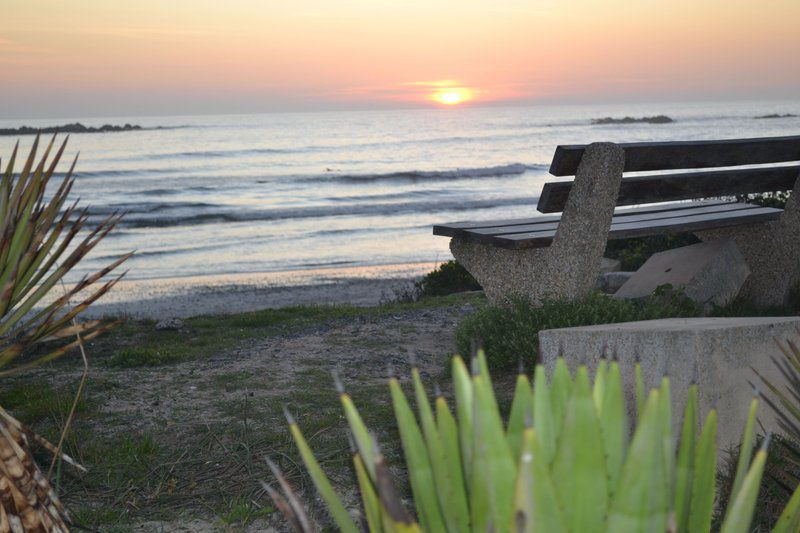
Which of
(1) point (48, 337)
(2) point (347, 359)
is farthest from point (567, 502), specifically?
(2) point (347, 359)

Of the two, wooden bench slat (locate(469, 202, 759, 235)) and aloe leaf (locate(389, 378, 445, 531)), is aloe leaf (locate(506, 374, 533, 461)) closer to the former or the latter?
aloe leaf (locate(389, 378, 445, 531))

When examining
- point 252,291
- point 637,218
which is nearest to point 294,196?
point 252,291

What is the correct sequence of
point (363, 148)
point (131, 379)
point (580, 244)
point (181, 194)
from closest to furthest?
point (580, 244), point (131, 379), point (181, 194), point (363, 148)

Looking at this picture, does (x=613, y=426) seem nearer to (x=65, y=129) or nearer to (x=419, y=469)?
(x=419, y=469)

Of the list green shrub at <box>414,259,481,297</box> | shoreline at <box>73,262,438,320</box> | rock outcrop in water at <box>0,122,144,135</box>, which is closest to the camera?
green shrub at <box>414,259,481,297</box>

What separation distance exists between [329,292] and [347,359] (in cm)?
804

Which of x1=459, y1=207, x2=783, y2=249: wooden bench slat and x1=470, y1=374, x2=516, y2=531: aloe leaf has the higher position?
x1=470, y1=374, x2=516, y2=531: aloe leaf

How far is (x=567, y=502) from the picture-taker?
1.17 m

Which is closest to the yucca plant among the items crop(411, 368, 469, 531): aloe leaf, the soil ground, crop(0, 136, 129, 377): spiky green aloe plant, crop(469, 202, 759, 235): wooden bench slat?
crop(0, 136, 129, 377): spiky green aloe plant

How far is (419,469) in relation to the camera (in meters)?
1.41

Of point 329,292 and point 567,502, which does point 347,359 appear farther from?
point 329,292

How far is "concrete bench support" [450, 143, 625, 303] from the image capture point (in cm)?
519

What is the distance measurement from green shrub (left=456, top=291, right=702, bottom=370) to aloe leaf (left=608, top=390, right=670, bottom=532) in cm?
401

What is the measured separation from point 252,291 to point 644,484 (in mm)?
13911
